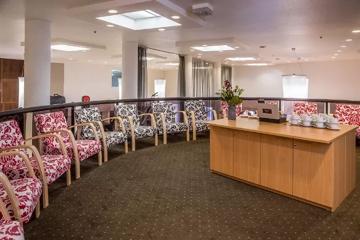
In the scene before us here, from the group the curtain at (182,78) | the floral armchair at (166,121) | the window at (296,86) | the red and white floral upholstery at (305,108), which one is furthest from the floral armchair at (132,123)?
the curtain at (182,78)

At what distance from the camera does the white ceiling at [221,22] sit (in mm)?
3723

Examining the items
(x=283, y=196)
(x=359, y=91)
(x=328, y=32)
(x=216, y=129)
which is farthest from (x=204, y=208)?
(x=359, y=91)

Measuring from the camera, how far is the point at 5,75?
10906 mm

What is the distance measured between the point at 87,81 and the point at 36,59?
26.5 feet

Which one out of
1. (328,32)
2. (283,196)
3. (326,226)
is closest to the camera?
(326,226)

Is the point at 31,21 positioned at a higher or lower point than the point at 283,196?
higher

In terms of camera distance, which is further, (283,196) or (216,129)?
(216,129)

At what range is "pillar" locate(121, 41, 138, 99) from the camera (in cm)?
687

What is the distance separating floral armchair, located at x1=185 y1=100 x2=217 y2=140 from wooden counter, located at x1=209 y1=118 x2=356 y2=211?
7.55ft

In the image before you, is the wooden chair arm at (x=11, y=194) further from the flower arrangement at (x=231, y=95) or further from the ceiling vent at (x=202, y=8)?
the flower arrangement at (x=231, y=95)

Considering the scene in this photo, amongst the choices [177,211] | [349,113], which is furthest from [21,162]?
[349,113]

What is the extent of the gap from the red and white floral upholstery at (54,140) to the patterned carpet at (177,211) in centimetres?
34

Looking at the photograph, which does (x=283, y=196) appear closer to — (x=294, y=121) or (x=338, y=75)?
(x=294, y=121)

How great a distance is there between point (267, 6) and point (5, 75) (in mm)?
10406
